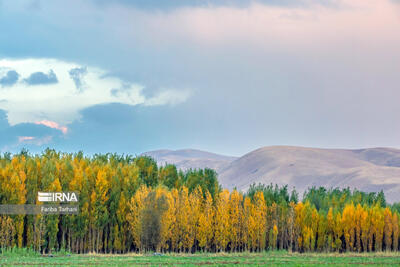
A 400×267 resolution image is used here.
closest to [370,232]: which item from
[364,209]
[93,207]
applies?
[364,209]

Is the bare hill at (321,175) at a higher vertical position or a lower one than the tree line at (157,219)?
higher

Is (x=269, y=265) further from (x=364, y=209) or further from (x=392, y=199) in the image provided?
(x=392, y=199)

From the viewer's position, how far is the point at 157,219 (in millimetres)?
52688

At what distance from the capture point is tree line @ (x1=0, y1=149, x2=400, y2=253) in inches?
2047

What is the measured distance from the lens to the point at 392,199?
14288 cm

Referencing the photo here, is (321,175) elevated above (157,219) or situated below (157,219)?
above

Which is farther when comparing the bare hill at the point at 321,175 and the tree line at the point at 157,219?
the bare hill at the point at 321,175

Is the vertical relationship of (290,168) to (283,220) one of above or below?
above

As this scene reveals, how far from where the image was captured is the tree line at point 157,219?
171 feet

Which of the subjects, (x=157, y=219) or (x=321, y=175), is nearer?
(x=157, y=219)

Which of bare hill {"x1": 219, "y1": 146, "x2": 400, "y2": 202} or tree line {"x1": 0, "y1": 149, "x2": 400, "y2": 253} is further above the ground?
bare hill {"x1": 219, "y1": 146, "x2": 400, "y2": 202}

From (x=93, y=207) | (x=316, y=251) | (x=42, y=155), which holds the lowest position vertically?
(x=316, y=251)

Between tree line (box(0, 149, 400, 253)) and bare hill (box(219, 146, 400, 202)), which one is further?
bare hill (box(219, 146, 400, 202))

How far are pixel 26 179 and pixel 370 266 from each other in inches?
1282
